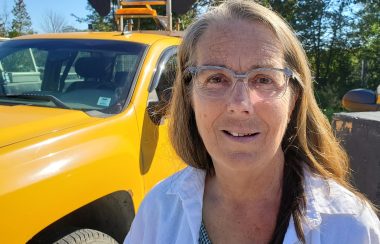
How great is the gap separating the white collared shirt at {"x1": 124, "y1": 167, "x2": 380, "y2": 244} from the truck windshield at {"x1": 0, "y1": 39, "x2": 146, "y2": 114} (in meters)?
1.34

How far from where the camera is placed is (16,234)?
6.55 ft

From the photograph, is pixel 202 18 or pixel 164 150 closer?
pixel 202 18

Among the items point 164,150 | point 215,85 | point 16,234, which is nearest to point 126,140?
point 164,150

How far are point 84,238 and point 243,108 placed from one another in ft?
4.45

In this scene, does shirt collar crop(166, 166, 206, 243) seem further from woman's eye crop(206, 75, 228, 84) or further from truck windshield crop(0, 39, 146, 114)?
A: truck windshield crop(0, 39, 146, 114)

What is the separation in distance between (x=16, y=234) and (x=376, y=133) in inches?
79.5

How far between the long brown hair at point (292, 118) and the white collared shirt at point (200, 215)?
46mm

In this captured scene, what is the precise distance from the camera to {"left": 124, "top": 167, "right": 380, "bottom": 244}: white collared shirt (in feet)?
4.63

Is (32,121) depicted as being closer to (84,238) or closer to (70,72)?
(84,238)

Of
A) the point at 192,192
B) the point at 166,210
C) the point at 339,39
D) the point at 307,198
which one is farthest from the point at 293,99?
the point at 339,39

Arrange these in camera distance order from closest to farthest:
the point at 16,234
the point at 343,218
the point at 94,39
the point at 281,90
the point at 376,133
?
the point at 343,218, the point at 281,90, the point at 16,234, the point at 376,133, the point at 94,39

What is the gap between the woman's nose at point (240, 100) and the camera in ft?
4.83

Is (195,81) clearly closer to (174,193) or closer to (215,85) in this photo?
(215,85)

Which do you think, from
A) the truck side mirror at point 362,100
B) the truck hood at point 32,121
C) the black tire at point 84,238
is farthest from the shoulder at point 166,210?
the truck side mirror at point 362,100
